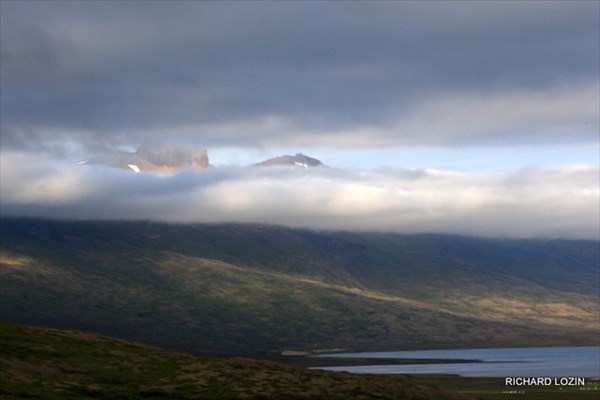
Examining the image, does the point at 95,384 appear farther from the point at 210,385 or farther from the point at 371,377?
the point at 371,377

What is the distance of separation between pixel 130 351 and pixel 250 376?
19.5 m

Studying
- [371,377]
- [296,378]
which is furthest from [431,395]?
[296,378]

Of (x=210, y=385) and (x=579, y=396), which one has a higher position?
(x=210, y=385)

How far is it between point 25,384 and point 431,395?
5059cm

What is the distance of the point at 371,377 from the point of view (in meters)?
121

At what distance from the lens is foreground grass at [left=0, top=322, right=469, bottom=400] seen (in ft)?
322

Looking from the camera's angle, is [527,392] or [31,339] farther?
[527,392]

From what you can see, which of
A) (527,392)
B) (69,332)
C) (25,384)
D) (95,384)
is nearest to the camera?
(25,384)

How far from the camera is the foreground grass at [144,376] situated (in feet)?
322

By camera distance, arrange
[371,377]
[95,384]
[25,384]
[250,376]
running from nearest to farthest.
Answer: [25,384] < [95,384] < [250,376] < [371,377]

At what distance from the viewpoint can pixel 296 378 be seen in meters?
114

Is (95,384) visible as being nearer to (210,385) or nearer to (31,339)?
(210,385)

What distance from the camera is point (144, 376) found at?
353 feet

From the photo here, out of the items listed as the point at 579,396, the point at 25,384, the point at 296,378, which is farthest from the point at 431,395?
the point at 579,396
